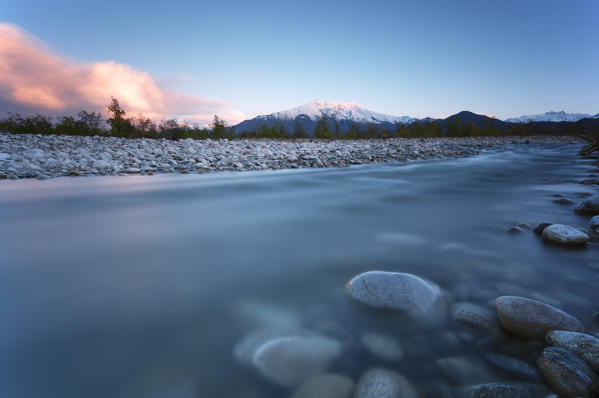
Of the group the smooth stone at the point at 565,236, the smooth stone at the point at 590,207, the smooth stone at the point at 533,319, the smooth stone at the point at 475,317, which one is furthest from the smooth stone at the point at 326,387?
the smooth stone at the point at 590,207

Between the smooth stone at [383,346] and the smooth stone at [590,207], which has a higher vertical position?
the smooth stone at [590,207]

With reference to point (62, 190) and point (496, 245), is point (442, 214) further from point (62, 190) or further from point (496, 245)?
point (62, 190)

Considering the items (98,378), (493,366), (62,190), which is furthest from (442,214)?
(62,190)

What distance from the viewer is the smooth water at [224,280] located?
1.27m

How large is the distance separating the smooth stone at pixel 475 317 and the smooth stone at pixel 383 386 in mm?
617

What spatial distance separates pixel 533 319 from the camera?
1485 millimetres

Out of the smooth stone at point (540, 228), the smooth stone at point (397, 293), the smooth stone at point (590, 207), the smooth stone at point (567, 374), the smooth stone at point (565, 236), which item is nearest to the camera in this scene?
the smooth stone at point (567, 374)

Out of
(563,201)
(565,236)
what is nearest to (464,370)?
(565,236)

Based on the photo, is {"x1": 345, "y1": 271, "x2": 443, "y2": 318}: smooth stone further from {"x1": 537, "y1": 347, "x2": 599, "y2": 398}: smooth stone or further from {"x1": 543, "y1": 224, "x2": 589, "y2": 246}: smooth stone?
{"x1": 543, "y1": 224, "x2": 589, "y2": 246}: smooth stone

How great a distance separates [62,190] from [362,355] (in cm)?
668

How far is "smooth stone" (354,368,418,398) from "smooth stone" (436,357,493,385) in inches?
8.2

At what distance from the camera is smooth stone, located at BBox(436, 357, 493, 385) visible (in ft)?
3.93

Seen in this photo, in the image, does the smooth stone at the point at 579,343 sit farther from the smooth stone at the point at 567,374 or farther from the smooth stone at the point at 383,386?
the smooth stone at the point at 383,386

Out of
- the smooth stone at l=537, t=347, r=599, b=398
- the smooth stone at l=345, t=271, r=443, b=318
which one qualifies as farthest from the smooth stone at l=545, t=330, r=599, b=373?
the smooth stone at l=345, t=271, r=443, b=318
